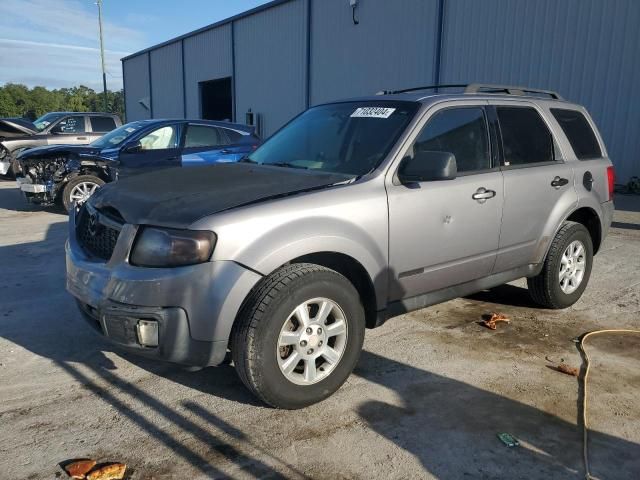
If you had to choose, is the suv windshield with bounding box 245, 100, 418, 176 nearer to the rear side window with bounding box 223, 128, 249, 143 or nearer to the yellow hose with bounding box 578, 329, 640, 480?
the yellow hose with bounding box 578, 329, 640, 480

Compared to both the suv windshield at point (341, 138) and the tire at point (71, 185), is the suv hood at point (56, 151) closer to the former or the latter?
the tire at point (71, 185)

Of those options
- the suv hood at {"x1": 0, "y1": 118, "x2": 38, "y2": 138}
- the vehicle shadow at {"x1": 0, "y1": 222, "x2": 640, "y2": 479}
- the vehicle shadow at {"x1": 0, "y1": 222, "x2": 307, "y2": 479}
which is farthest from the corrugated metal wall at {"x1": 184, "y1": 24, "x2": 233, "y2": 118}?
the vehicle shadow at {"x1": 0, "y1": 222, "x2": 640, "y2": 479}

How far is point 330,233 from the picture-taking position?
10.4 feet

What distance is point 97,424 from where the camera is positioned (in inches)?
119

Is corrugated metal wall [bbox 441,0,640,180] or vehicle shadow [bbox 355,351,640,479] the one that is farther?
corrugated metal wall [bbox 441,0,640,180]

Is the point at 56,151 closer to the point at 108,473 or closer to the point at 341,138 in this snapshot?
the point at 341,138

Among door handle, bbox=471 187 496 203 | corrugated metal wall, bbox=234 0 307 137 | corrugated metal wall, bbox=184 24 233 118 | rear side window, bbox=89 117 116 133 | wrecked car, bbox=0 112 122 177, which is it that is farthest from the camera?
corrugated metal wall, bbox=184 24 233 118

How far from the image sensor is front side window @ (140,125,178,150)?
8797 millimetres

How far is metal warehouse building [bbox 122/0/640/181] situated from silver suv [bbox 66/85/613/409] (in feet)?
26.6

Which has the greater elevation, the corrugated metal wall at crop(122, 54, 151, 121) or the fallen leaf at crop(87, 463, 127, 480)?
the corrugated metal wall at crop(122, 54, 151, 121)

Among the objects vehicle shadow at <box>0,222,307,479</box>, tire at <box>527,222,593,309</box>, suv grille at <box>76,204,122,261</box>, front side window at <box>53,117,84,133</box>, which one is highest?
front side window at <box>53,117,84,133</box>

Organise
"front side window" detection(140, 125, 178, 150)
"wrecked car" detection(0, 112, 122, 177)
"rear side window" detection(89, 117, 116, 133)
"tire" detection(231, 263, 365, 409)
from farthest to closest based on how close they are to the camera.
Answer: "rear side window" detection(89, 117, 116, 133)
"wrecked car" detection(0, 112, 122, 177)
"front side window" detection(140, 125, 178, 150)
"tire" detection(231, 263, 365, 409)

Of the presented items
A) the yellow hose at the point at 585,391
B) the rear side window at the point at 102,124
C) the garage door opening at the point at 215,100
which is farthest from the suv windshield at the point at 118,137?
the garage door opening at the point at 215,100

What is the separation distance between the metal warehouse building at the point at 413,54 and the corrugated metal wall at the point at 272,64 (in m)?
0.04
